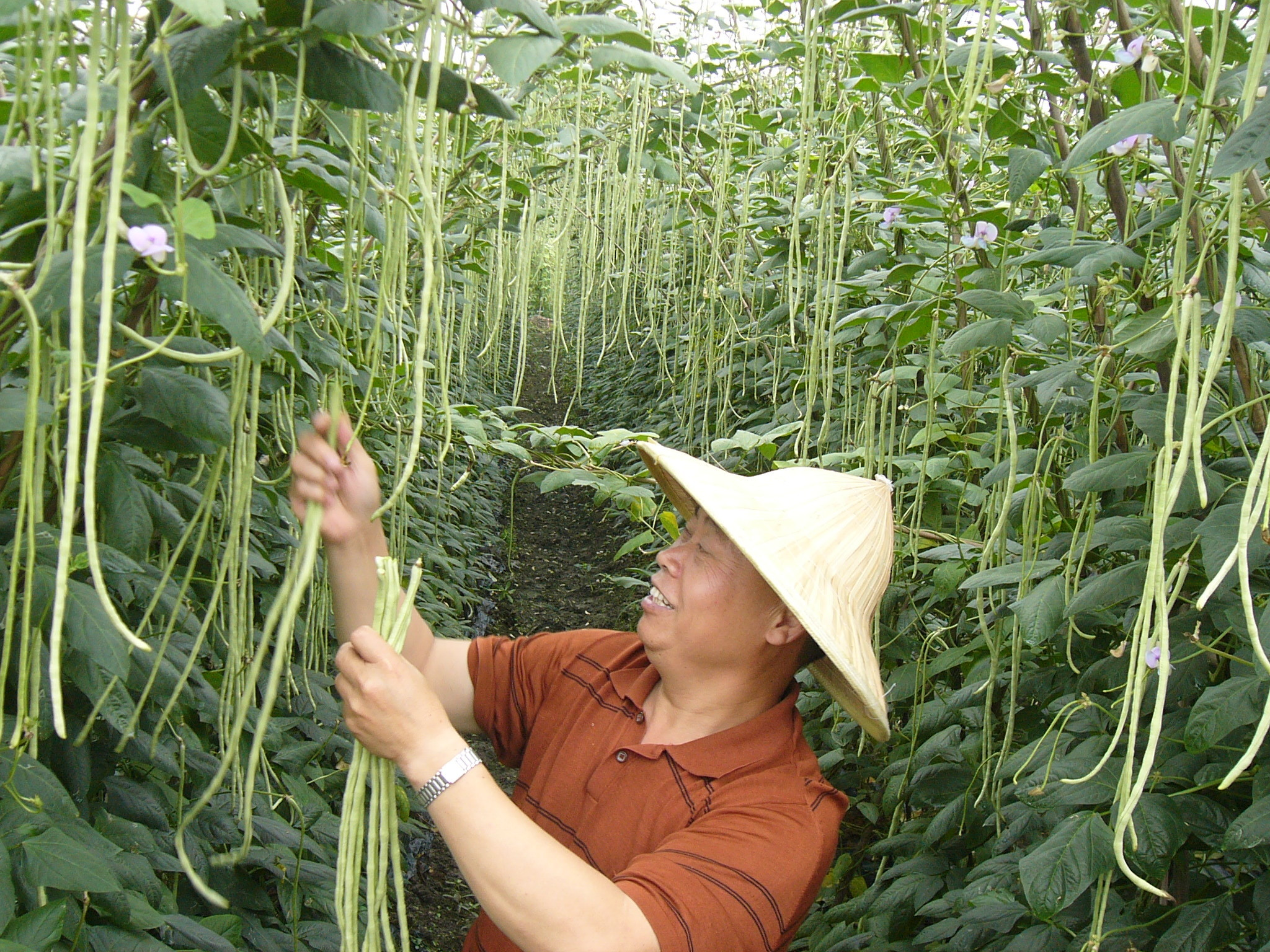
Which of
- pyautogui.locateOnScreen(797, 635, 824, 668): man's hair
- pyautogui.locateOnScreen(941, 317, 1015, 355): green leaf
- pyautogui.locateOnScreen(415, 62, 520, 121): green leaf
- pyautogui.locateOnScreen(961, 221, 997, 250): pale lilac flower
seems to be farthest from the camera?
pyautogui.locateOnScreen(961, 221, 997, 250): pale lilac flower

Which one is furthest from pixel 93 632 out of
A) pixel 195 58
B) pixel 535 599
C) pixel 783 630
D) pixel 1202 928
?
pixel 535 599

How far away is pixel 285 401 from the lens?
152 centimetres

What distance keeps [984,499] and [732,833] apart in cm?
127

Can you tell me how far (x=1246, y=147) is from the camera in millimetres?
1020

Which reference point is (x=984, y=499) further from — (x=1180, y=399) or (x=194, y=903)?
(x=194, y=903)

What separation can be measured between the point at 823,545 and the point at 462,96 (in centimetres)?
83

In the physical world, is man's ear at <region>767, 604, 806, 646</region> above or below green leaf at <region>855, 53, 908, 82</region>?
below

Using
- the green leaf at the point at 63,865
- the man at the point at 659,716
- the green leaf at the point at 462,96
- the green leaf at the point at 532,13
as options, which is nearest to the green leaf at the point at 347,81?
the green leaf at the point at 462,96

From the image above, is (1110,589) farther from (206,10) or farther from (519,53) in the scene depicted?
(206,10)

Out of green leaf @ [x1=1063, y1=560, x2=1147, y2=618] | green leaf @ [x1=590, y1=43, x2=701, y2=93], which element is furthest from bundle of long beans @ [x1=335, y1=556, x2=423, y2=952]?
green leaf @ [x1=1063, y1=560, x2=1147, y2=618]

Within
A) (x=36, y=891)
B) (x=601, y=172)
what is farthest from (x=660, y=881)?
(x=601, y=172)

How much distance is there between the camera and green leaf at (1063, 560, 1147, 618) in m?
1.50

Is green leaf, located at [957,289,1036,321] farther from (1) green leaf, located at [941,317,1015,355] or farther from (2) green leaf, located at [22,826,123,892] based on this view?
(2) green leaf, located at [22,826,123,892]

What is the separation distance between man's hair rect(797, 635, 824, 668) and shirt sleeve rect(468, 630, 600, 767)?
0.34 m
